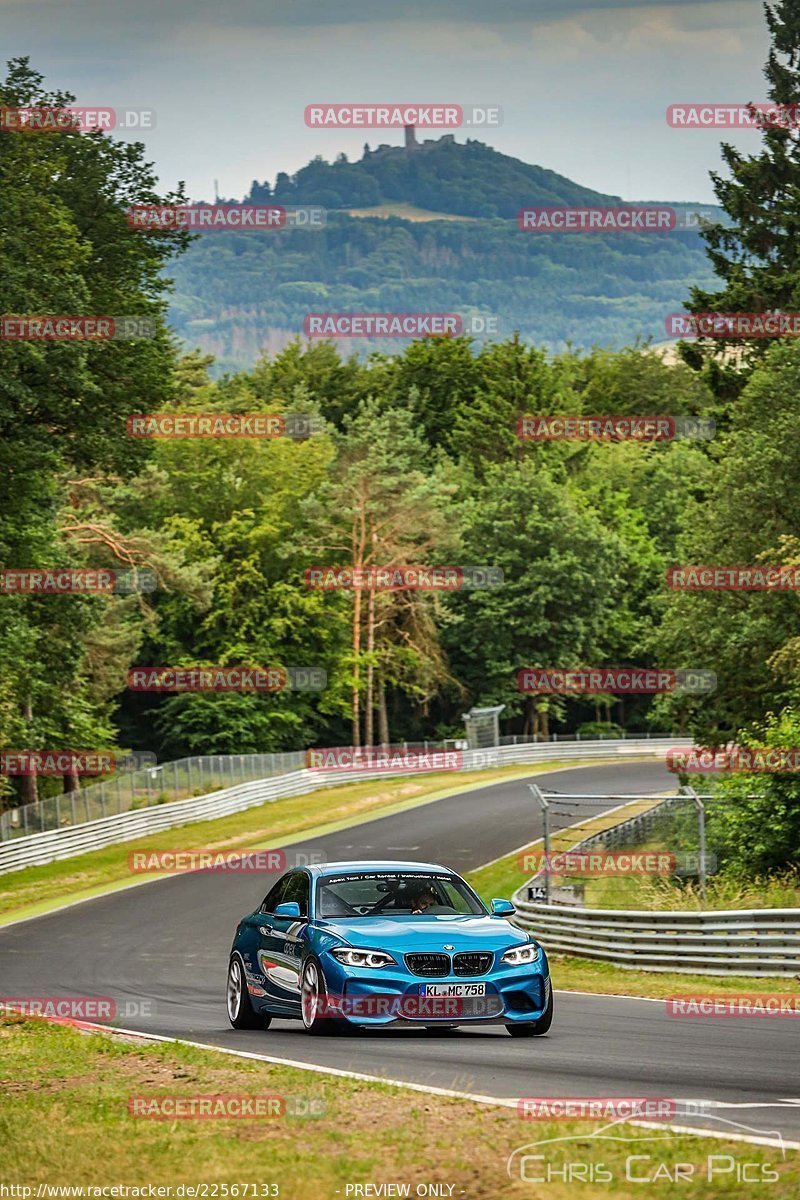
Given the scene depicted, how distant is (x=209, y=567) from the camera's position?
72.3 metres

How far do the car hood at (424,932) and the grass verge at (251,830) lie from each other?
79.9ft

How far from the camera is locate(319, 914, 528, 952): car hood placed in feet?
43.3

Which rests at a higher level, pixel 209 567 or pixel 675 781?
pixel 209 567

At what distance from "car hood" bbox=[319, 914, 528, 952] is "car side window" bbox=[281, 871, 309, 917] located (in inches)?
18.8

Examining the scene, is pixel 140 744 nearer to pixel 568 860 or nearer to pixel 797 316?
pixel 797 316

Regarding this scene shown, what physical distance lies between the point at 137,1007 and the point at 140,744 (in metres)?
65.3

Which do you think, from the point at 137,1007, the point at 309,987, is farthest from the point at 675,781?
the point at 309,987
